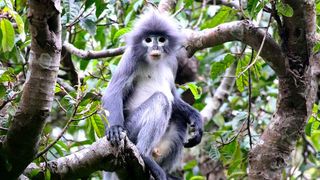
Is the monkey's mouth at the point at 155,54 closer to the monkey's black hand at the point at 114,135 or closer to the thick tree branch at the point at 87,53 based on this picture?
the thick tree branch at the point at 87,53

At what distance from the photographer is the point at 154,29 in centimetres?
464

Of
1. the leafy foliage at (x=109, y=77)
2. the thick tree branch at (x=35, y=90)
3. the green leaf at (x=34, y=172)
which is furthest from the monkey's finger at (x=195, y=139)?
the thick tree branch at (x=35, y=90)

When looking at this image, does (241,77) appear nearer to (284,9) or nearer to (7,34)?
(284,9)

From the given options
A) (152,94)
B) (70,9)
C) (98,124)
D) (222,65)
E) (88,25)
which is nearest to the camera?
(98,124)

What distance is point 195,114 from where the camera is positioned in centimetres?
454

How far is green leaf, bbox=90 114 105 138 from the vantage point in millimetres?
3339

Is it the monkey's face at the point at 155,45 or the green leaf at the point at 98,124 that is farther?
the monkey's face at the point at 155,45

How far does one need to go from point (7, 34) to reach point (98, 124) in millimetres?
769

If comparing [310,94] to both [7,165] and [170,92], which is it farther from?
[7,165]

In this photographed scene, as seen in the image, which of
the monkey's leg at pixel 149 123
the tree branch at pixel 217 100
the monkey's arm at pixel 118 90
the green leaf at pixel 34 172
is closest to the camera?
the green leaf at pixel 34 172

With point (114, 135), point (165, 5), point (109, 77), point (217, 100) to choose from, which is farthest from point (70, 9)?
point (217, 100)

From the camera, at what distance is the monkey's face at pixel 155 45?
14.9 ft

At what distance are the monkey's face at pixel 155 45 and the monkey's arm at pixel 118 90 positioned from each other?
15cm

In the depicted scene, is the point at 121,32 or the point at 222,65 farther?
the point at 121,32
